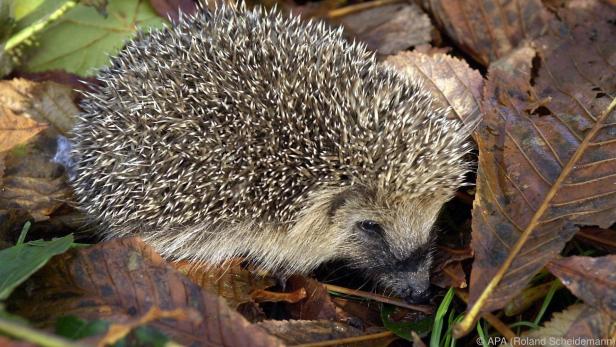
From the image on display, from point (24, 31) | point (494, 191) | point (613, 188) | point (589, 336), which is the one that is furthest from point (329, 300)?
point (24, 31)

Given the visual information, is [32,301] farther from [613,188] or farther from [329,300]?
[613,188]

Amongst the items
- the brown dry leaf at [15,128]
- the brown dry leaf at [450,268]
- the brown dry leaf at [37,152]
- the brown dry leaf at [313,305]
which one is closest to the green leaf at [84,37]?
the brown dry leaf at [37,152]

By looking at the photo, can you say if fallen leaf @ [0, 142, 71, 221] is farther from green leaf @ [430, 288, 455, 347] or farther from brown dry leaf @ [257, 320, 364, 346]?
green leaf @ [430, 288, 455, 347]

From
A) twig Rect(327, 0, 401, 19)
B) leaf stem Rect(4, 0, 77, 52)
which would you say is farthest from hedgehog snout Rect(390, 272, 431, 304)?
leaf stem Rect(4, 0, 77, 52)

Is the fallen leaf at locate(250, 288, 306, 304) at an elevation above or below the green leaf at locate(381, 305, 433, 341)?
above

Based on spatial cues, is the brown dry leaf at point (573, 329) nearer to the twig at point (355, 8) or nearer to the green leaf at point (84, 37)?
the twig at point (355, 8)

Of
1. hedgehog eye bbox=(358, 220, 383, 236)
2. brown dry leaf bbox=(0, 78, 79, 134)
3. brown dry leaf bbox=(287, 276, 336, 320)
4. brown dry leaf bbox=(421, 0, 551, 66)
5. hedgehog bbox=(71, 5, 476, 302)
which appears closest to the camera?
hedgehog bbox=(71, 5, 476, 302)
